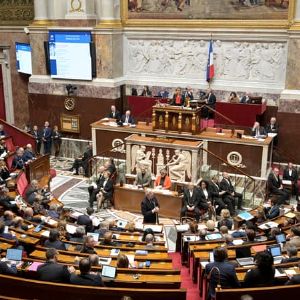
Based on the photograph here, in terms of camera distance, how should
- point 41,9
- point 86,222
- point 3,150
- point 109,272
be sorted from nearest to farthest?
point 109,272 → point 86,222 → point 3,150 → point 41,9

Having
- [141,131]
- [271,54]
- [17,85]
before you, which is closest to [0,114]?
[17,85]

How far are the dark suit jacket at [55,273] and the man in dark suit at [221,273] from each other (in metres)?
1.94

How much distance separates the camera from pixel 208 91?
1608 cm

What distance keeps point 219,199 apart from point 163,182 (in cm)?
153

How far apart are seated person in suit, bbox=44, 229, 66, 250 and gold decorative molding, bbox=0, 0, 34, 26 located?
12729 millimetres

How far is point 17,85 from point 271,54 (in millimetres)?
10574

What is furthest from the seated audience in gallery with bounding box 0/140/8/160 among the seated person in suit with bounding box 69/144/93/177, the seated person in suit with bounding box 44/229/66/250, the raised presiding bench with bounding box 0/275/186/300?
the raised presiding bench with bounding box 0/275/186/300

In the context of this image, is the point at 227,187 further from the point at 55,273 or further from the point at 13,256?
the point at 55,273

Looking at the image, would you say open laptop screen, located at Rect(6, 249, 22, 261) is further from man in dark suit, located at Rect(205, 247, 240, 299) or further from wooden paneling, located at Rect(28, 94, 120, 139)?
wooden paneling, located at Rect(28, 94, 120, 139)

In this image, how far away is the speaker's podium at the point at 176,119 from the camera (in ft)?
43.3

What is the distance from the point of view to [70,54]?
16.8 m

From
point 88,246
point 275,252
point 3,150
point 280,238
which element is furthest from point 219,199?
point 3,150

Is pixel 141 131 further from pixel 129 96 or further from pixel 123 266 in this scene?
pixel 123 266

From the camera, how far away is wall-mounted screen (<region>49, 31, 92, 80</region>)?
16552mm
